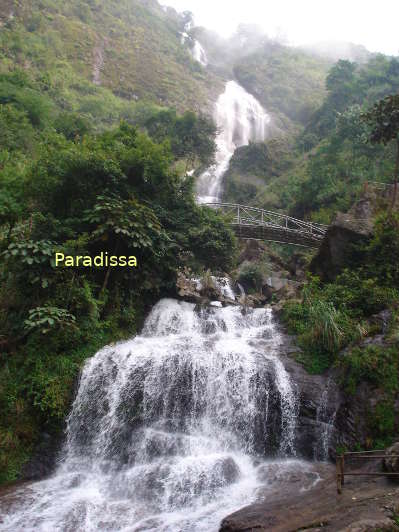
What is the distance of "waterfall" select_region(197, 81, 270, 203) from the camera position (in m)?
50.6

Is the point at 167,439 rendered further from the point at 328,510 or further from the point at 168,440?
the point at 328,510

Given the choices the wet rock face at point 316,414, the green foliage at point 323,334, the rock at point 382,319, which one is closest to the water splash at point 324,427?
the wet rock face at point 316,414

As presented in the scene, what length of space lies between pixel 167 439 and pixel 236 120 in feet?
185

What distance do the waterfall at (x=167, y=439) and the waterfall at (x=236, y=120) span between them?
1354 inches

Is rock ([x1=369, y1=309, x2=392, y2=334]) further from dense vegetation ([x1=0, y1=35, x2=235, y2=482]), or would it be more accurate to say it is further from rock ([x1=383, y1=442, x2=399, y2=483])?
A: dense vegetation ([x1=0, y1=35, x2=235, y2=482])

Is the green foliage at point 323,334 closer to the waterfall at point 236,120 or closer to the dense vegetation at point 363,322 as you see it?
the dense vegetation at point 363,322

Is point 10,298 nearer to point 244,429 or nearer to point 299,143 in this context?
point 244,429

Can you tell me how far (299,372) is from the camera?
9.87m

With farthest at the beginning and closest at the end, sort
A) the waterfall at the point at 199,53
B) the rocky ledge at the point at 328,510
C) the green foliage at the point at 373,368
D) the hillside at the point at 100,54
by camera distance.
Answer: the waterfall at the point at 199,53, the hillside at the point at 100,54, the green foliage at the point at 373,368, the rocky ledge at the point at 328,510

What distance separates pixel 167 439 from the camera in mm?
8656

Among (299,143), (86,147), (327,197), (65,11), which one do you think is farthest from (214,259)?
(65,11)

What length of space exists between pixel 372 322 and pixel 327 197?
627 inches

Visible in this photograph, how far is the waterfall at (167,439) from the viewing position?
6.73m

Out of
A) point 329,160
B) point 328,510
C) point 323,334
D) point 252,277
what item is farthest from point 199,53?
point 328,510
